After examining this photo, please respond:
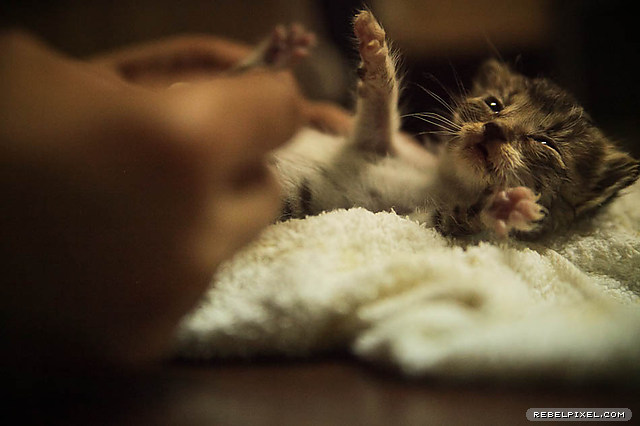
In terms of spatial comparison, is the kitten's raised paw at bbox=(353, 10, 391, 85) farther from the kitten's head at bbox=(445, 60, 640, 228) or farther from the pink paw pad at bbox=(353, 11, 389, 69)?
the kitten's head at bbox=(445, 60, 640, 228)

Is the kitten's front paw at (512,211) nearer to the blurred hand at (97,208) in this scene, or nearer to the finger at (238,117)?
the finger at (238,117)

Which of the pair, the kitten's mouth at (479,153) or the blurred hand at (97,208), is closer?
the blurred hand at (97,208)

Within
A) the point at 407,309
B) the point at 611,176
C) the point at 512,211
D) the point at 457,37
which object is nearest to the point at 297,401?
the point at 407,309

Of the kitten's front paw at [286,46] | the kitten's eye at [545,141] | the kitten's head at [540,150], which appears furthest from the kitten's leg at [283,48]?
the kitten's eye at [545,141]

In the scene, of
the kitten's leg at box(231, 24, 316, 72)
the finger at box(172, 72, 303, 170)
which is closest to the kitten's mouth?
the finger at box(172, 72, 303, 170)

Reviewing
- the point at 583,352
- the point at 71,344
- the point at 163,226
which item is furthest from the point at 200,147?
the point at 583,352

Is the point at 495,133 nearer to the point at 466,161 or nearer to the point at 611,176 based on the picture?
the point at 466,161
